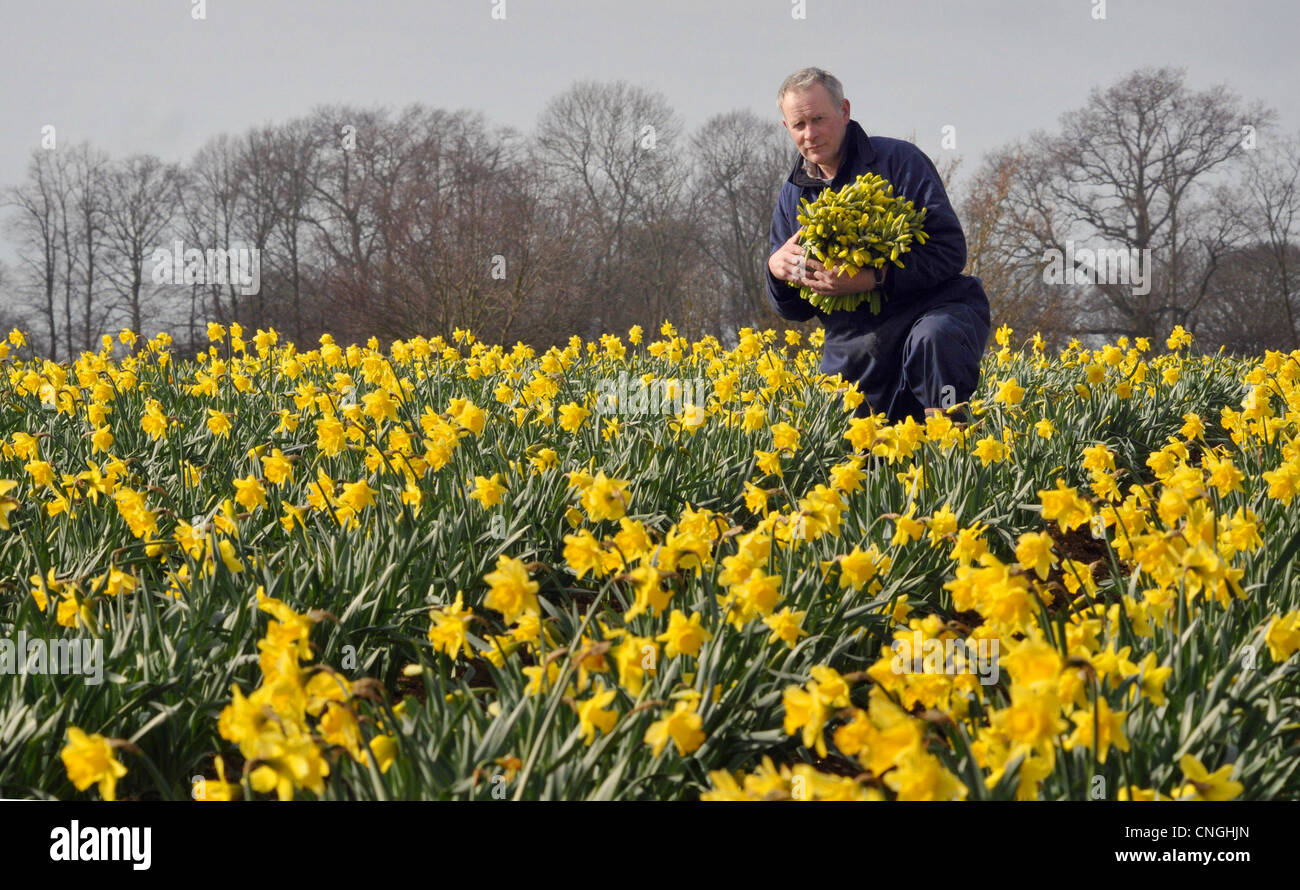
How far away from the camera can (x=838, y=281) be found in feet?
15.3

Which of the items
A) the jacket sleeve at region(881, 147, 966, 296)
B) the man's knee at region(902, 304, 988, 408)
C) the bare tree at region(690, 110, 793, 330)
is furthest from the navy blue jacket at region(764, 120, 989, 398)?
the bare tree at region(690, 110, 793, 330)

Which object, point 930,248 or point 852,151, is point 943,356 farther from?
point 852,151

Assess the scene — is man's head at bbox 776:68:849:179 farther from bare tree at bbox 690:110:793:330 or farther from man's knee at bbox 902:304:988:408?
bare tree at bbox 690:110:793:330

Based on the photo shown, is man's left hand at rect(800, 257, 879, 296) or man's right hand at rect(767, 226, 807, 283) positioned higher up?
man's right hand at rect(767, 226, 807, 283)

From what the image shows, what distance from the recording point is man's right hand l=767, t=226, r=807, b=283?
189 inches

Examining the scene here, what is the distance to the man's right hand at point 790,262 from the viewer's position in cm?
481

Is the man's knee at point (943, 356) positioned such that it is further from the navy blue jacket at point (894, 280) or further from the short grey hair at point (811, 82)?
the short grey hair at point (811, 82)

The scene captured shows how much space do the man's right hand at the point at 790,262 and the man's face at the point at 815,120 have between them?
0.38 m

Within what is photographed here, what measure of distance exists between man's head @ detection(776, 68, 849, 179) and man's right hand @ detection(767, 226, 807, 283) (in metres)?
0.39

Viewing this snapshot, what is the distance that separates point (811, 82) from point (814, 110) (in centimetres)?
12

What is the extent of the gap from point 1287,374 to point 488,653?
493cm

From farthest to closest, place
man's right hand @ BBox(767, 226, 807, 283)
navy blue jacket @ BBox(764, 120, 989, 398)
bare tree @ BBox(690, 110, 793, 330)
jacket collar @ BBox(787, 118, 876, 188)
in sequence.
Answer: bare tree @ BBox(690, 110, 793, 330) < jacket collar @ BBox(787, 118, 876, 188) < man's right hand @ BBox(767, 226, 807, 283) < navy blue jacket @ BBox(764, 120, 989, 398)

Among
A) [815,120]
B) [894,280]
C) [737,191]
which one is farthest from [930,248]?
[737,191]
